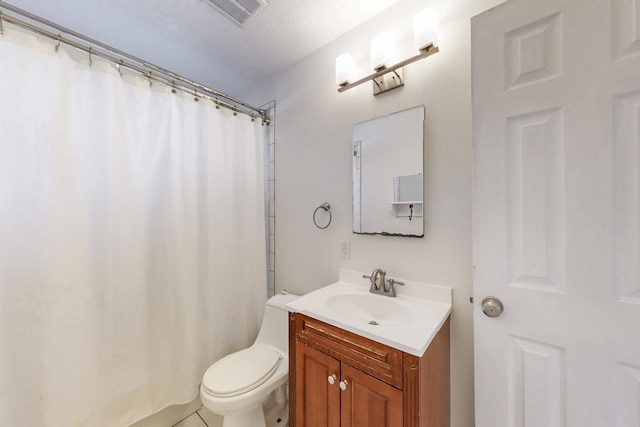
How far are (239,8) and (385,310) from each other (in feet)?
5.81

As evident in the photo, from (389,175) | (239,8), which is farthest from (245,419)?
(239,8)

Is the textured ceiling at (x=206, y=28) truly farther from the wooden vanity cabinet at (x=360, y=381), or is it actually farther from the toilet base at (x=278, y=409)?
the toilet base at (x=278, y=409)

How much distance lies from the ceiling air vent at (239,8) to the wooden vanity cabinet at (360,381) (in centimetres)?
161

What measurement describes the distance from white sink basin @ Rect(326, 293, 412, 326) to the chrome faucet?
0.11 ft

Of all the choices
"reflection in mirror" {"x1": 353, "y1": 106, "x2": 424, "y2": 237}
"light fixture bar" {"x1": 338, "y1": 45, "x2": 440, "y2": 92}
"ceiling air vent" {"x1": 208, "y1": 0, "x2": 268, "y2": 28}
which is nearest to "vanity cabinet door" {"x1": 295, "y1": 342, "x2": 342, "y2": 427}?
"reflection in mirror" {"x1": 353, "y1": 106, "x2": 424, "y2": 237}

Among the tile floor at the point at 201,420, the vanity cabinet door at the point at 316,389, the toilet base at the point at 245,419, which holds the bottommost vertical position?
the tile floor at the point at 201,420

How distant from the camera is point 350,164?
1.42m

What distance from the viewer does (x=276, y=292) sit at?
189 cm

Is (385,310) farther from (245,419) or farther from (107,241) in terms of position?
(107,241)

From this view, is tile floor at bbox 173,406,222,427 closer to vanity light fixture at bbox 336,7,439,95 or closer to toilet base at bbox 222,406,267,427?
toilet base at bbox 222,406,267,427

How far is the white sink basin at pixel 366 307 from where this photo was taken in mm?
1143

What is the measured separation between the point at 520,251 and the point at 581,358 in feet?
1.09

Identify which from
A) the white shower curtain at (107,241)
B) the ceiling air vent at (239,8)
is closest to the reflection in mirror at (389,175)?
the ceiling air vent at (239,8)

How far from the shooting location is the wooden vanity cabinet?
0.78 metres
